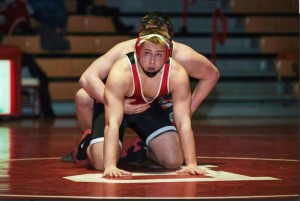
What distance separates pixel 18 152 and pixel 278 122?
4.01 m

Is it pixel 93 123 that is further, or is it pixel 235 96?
pixel 235 96

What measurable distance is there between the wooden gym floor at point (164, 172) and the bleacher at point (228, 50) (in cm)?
249

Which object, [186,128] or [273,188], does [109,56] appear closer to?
[186,128]

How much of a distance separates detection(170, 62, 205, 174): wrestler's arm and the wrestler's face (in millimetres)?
187

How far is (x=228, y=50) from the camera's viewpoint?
477 inches

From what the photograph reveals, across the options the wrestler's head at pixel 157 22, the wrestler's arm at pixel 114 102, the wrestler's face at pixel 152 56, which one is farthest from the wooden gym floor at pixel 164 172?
the wrestler's head at pixel 157 22

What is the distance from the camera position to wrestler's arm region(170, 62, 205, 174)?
4910 millimetres

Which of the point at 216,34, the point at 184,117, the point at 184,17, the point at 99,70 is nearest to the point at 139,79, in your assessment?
the point at 184,117

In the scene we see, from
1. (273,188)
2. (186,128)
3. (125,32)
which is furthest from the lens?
(125,32)

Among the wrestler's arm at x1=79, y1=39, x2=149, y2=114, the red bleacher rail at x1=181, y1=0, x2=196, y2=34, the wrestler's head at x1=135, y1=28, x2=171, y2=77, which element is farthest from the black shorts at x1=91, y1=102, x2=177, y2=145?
the red bleacher rail at x1=181, y1=0, x2=196, y2=34

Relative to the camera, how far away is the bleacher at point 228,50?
35.9 feet

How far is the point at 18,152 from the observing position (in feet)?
21.0

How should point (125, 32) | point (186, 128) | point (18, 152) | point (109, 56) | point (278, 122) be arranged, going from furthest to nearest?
point (125, 32), point (278, 122), point (18, 152), point (109, 56), point (186, 128)

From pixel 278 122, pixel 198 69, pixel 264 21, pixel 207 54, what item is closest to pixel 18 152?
pixel 198 69
